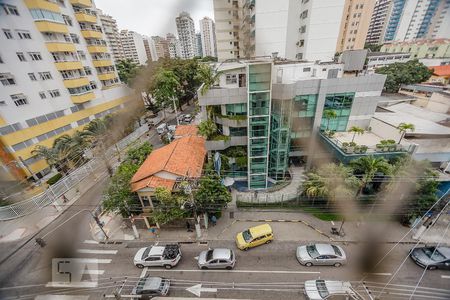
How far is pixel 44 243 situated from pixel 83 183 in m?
8.70

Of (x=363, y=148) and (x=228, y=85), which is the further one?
(x=228, y=85)

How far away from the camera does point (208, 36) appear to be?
11281cm

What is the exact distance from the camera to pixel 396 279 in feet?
39.0

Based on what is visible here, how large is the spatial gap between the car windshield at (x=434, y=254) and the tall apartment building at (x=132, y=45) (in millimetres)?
107847

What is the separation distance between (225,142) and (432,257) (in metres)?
17.4

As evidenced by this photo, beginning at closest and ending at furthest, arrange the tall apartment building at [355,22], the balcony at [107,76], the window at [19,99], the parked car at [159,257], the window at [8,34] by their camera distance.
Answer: the parked car at [159,257]
the window at [8,34]
the window at [19,99]
the balcony at [107,76]
the tall apartment building at [355,22]

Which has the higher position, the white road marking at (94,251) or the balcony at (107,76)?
the balcony at (107,76)

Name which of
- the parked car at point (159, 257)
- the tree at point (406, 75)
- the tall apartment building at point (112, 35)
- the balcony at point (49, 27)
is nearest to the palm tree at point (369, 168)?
the parked car at point (159, 257)

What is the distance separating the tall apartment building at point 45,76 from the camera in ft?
65.3

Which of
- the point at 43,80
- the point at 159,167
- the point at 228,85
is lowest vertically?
the point at 159,167

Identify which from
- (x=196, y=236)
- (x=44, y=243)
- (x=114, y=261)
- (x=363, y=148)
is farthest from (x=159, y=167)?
(x=363, y=148)

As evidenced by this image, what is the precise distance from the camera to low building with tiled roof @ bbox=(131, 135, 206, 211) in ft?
52.4

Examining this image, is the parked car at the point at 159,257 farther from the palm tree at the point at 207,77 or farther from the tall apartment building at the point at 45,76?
the tall apartment building at the point at 45,76

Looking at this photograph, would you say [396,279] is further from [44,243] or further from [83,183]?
[83,183]
